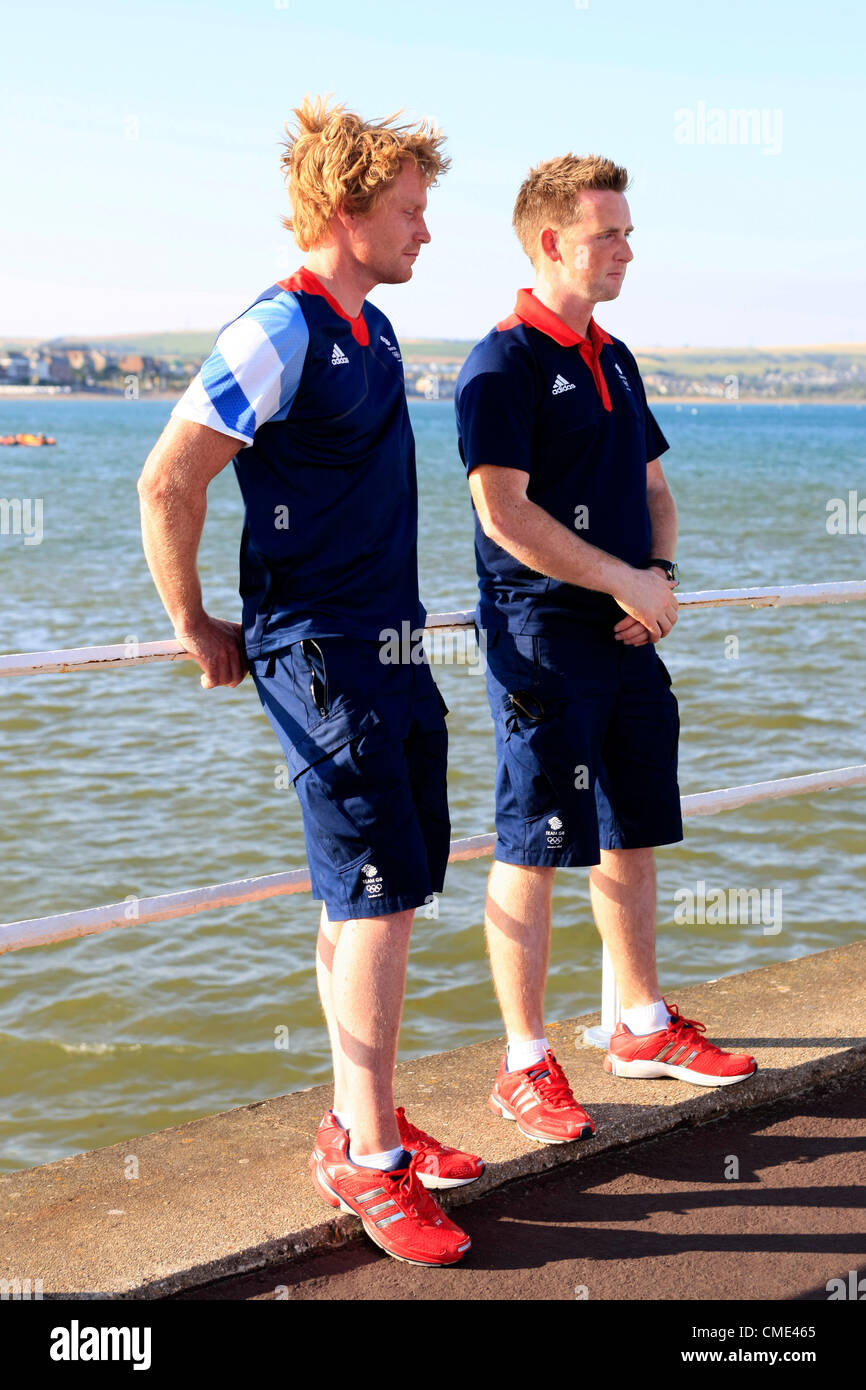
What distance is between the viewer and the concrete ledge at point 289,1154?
2.49 m

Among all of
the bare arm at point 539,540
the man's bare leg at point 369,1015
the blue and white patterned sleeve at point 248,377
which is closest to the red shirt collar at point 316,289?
the blue and white patterned sleeve at point 248,377

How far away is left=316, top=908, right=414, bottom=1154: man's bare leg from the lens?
8.39ft

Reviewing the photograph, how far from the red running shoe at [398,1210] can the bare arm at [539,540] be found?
1150 millimetres

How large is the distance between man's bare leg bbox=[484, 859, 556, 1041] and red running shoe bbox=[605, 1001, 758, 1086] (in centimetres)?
26

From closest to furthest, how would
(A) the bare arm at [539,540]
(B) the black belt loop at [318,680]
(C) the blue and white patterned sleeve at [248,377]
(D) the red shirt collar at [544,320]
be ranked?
(C) the blue and white patterned sleeve at [248,377] < (B) the black belt loop at [318,680] < (A) the bare arm at [539,540] < (D) the red shirt collar at [544,320]

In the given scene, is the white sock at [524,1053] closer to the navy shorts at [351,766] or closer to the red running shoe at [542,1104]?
the red running shoe at [542,1104]

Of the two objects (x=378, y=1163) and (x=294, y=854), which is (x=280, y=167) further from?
(x=294, y=854)

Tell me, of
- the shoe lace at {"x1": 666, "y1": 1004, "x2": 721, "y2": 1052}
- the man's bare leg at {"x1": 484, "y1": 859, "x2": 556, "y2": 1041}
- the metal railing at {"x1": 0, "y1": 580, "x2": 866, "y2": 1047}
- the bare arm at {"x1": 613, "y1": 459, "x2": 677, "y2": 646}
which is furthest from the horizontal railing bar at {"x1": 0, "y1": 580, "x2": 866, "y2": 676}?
the shoe lace at {"x1": 666, "y1": 1004, "x2": 721, "y2": 1052}

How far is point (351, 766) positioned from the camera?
2459mm

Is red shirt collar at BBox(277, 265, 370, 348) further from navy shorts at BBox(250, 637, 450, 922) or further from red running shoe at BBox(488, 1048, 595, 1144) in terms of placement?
red running shoe at BBox(488, 1048, 595, 1144)

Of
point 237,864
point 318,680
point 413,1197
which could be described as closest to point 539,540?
point 318,680

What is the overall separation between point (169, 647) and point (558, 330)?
1.03m
